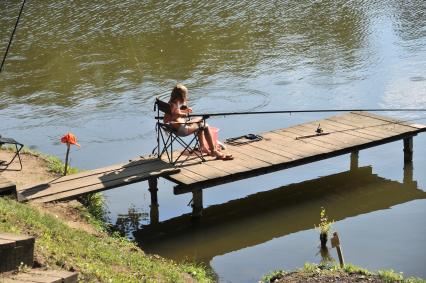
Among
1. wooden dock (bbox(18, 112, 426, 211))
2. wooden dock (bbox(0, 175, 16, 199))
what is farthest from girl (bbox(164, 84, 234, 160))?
wooden dock (bbox(0, 175, 16, 199))

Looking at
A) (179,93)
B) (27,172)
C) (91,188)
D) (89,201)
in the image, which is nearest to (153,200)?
(89,201)

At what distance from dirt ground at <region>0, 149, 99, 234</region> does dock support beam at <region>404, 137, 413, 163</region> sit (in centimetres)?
509

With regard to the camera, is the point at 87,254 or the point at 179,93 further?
the point at 179,93

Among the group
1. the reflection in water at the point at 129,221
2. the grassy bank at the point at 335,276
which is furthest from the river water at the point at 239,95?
the grassy bank at the point at 335,276

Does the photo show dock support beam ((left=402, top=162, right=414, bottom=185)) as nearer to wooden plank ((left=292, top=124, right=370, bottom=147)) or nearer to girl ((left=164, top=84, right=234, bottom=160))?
wooden plank ((left=292, top=124, right=370, bottom=147))

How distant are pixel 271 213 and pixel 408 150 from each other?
8.98ft

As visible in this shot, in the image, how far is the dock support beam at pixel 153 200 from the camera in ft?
38.5

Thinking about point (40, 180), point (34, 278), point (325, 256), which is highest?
point (34, 278)

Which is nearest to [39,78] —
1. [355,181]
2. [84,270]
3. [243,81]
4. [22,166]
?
[243,81]

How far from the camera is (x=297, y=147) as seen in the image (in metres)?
12.5

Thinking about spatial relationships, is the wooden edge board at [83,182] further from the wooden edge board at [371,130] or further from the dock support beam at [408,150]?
the dock support beam at [408,150]

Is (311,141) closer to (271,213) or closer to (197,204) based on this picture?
(271,213)

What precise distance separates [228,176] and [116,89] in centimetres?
804

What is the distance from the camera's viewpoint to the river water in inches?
434
